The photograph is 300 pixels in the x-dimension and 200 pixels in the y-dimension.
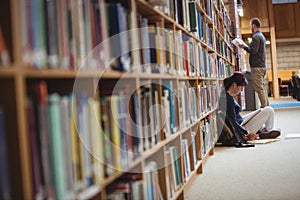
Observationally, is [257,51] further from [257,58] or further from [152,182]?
[152,182]

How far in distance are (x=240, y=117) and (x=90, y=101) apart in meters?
3.58

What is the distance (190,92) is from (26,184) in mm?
2155

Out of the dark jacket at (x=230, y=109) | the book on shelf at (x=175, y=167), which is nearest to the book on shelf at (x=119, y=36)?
the book on shelf at (x=175, y=167)

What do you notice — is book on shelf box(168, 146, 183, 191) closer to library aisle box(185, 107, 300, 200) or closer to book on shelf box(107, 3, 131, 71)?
library aisle box(185, 107, 300, 200)

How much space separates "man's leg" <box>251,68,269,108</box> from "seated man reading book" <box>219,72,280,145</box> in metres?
1.37

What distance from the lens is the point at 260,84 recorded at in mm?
6352

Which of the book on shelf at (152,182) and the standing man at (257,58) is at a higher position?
the standing man at (257,58)

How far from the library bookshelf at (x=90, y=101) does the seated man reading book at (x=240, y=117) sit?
182 centimetres

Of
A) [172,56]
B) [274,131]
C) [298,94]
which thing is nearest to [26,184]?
[172,56]

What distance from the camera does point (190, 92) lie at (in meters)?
2.98

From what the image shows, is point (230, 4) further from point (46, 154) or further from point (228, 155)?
point (46, 154)

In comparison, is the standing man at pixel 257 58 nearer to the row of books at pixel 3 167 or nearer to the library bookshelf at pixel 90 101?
the library bookshelf at pixel 90 101

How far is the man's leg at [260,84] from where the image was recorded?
6.29 meters

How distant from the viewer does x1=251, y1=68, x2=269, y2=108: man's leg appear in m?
6.29
